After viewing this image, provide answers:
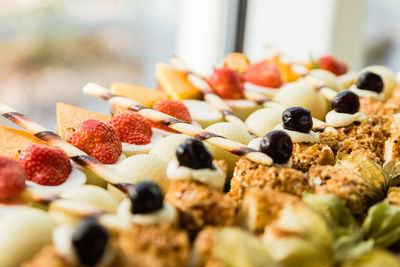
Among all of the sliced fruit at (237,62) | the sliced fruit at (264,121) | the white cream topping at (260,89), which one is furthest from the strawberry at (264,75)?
the sliced fruit at (264,121)

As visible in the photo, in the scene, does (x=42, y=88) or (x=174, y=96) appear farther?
(x=42, y=88)

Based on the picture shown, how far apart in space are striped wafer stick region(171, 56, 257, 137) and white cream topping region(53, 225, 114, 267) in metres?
0.69

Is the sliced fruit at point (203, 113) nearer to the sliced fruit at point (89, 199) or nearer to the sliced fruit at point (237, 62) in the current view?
the sliced fruit at point (237, 62)

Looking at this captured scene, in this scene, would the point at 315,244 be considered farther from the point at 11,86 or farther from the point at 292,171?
the point at 11,86

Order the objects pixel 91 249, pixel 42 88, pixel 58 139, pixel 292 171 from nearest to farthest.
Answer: pixel 91 249 < pixel 292 171 < pixel 58 139 < pixel 42 88

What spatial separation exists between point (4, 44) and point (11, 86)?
33 cm

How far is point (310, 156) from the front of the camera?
1030 millimetres

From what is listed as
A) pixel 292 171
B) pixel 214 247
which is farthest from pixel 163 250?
pixel 292 171

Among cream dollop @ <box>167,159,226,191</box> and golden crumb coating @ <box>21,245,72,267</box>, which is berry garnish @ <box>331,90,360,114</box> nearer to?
cream dollop @ <box>167,159,226,191</box>

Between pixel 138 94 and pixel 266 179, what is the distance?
66 centimetres

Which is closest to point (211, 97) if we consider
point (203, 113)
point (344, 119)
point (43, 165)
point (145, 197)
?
point (203, 113)

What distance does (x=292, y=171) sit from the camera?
0.90 metres

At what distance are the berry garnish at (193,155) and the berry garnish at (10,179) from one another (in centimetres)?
28

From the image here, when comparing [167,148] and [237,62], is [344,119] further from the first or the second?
[237,62]
